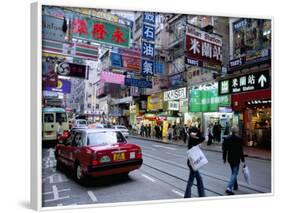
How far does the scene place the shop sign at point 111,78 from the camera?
6207 millimetres

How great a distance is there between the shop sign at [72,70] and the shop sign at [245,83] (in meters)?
3.23

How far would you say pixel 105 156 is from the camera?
19.2 feet

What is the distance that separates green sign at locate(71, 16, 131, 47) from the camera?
5.96 m

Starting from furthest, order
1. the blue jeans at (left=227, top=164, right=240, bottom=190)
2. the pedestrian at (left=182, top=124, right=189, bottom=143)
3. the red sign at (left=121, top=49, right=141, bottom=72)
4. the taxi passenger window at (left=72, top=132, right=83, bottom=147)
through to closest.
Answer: the pedestrian at (left=182, top=124, right=189, bottom=143) < the blue jeans at (left=227, top=164, right=240, bottom=190) < the red sign at (left=121, top=49, right=141, bottom=72) < the taxi passenger window at (left=72, top=132, right=83, bottom=147)

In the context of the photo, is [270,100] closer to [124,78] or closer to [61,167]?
[124,78]

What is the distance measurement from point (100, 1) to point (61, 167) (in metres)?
3.20

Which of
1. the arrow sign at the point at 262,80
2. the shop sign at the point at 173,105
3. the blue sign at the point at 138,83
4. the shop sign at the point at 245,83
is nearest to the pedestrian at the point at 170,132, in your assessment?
the shop sign at the point at 173,105

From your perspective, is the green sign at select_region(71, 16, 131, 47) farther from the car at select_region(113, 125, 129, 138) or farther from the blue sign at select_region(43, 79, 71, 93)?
the car at select_region(113, 125, 129, 138)

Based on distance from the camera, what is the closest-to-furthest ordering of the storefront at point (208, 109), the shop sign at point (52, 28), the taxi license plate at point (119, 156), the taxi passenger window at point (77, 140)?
the shop sign at point (52, 28) → the taxi license plate at point (119, 156) → the taxi passenger window at point (77, 140) → the storefront at point (208, 109)

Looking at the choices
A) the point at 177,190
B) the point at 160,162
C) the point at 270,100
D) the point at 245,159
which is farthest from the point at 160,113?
the point at 270,100

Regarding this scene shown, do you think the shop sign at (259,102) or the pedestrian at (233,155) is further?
the shop sign at (259,102)


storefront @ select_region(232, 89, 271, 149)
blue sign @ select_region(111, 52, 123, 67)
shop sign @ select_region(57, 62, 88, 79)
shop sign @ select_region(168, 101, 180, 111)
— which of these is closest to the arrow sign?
storefront @ select_region(232, 89, 271, 149)

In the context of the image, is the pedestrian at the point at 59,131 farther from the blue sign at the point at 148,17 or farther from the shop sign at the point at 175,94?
the blue sign at the point at 148,17

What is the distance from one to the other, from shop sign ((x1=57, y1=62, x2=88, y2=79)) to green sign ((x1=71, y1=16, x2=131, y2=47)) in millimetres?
546
